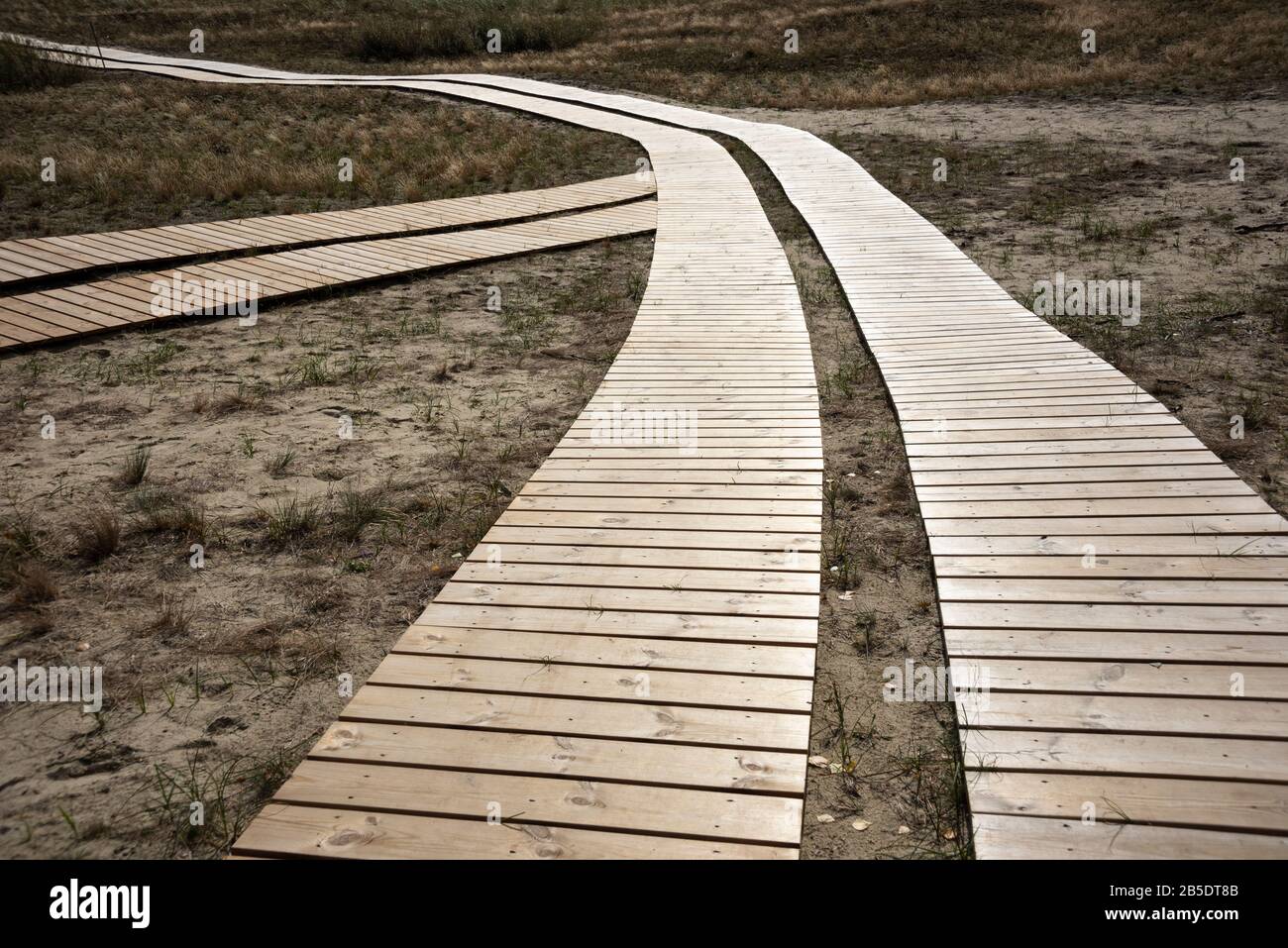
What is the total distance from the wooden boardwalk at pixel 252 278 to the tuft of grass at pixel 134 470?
89.3 inches

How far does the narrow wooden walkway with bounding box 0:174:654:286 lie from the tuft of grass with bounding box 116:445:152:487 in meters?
3.56

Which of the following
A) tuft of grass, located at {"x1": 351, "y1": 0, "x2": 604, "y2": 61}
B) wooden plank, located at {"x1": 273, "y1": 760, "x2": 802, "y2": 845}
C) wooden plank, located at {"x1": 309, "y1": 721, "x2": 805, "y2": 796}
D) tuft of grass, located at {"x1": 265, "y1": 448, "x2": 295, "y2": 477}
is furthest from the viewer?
tuft of grass, located at {"x1": 351, "y1": 0, "x2": 604, "y2": 61}

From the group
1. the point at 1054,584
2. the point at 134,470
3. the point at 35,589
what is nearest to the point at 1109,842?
the point at 1054,584

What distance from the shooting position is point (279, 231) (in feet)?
29.6

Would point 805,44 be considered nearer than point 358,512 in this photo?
No

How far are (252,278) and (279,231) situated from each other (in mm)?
1566

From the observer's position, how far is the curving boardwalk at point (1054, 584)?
2.48 meters

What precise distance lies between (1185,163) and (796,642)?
11.5 metres

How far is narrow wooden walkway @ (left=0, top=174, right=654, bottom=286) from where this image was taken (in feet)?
25.1

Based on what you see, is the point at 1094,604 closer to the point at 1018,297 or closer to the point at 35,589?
the point at 35,589

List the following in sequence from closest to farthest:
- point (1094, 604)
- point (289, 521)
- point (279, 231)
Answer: point (1094, 604)
point (289, 521)
point (279, 231)

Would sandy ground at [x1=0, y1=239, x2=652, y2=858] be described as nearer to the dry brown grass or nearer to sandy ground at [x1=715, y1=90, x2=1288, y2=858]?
sandy ground at [x1=715, y1=90, x2=1288, y2=858]

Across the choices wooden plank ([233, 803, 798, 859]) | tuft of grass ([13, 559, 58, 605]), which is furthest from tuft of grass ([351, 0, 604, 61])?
wooden plank ([233, 803, 798, 859])
